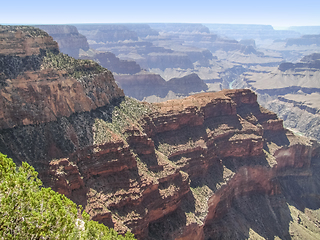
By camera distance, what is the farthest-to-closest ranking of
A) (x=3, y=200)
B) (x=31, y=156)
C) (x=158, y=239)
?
(x=158, y=239)
(x=31, y=156)
(x=3, y=200)

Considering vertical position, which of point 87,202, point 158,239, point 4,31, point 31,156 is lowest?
point 158,239

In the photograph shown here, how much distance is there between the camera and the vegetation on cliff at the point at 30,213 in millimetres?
19594

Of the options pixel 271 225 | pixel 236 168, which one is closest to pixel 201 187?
pixel 236 168

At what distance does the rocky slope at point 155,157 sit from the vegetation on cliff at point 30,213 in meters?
23.5

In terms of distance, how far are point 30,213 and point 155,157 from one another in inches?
1663

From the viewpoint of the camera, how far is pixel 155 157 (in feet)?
203

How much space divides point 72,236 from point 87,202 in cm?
2709

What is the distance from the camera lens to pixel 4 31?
2162 inches

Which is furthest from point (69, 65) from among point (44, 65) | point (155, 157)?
point (155, 157)

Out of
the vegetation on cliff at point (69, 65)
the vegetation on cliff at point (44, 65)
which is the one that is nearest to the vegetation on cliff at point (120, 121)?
the vegetation on cliff at point (69, 65)

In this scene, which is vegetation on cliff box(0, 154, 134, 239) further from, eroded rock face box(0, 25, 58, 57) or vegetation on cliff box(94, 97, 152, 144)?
eroded rock face box(0, 25, 58, 57)

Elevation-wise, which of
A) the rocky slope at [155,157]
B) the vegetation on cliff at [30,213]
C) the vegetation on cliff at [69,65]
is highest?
the vegetation on cliff at [69,65]

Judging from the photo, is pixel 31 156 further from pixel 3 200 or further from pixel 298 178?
pixel 298 178

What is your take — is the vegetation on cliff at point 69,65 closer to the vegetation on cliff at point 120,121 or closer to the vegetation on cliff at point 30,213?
the vegetation on cliff at point 120,121
